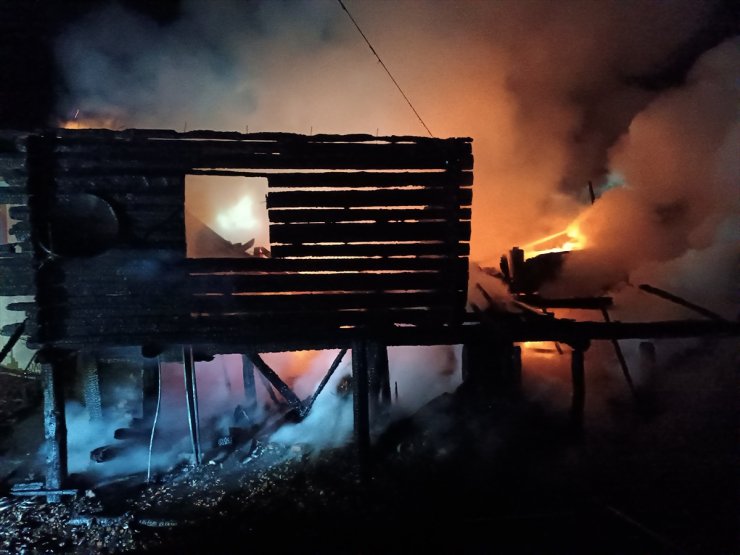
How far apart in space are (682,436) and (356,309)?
23.0 feet

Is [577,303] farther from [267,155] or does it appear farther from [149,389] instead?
[149,389]

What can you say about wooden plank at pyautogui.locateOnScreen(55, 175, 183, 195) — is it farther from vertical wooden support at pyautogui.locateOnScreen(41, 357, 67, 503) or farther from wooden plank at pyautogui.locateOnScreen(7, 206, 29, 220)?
vertical wooden support at pyautogui.locateOnScreen(41, 357, 67, 503)

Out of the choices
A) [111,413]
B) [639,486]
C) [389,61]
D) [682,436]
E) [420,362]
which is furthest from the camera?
[389,61]

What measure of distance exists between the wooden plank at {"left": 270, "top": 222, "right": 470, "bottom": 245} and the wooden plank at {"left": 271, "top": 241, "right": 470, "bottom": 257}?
97 millimetres

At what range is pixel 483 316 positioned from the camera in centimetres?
892

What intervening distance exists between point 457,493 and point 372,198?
5301mm

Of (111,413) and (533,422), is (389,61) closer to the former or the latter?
(533,422)

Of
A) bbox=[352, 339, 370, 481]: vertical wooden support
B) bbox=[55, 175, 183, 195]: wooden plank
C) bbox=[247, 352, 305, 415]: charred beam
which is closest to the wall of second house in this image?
bbox=[55, 175, 183, 195]: wooden plank

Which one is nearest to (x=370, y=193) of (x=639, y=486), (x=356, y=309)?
(x=356, y=309)

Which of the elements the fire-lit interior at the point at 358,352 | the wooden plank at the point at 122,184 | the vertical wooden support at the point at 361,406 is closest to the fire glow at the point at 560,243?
the fire-lit interior at the point at 358,352

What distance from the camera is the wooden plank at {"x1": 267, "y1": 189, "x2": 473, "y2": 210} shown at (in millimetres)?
8305

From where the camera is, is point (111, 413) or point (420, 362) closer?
point (111, 413)

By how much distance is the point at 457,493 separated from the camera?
8.12 metres

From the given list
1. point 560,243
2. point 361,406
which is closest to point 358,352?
point 361,406
